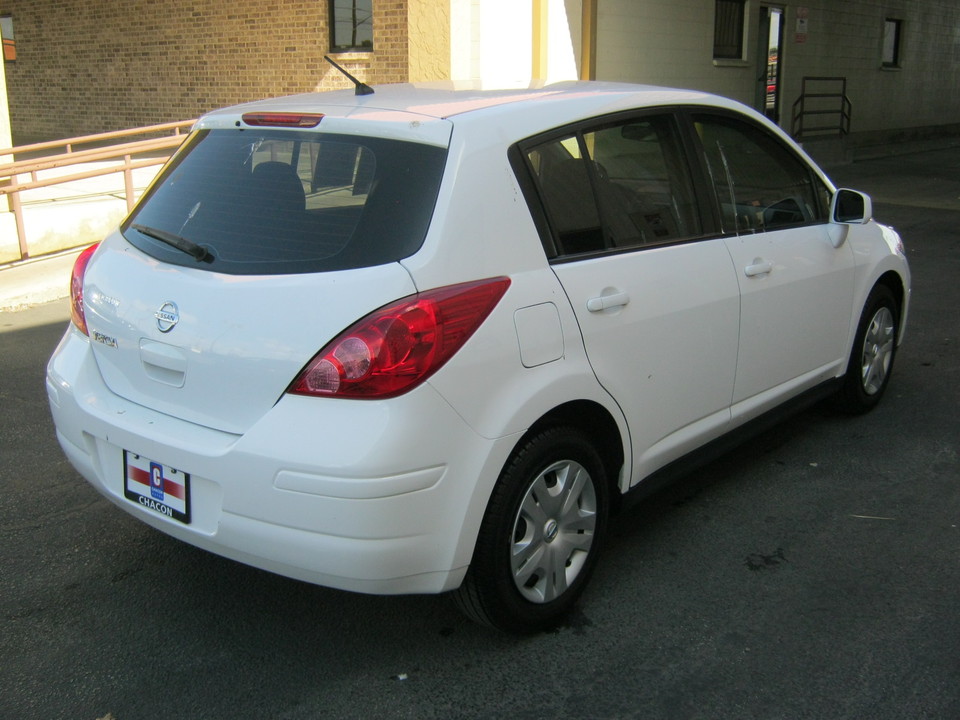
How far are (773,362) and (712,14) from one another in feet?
48.9

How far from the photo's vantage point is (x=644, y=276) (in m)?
3.48

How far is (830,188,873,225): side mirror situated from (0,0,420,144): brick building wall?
1021 centimetres

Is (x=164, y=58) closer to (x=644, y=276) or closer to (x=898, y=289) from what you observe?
(x=898, y=289)

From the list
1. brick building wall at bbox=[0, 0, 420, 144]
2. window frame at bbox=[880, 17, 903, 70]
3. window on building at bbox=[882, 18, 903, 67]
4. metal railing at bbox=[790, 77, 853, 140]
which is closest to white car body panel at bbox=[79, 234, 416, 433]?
brick building wall at bbox=[0, 0, 420, 144]

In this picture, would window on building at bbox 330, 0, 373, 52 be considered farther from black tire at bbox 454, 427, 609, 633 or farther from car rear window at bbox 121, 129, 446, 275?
black tire at bbox 454, 427, 609, 633

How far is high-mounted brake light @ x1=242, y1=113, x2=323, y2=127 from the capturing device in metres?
3.24

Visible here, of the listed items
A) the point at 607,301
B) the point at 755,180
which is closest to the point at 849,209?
the point at 755,180

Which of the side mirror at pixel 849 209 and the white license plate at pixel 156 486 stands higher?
the side mirror at pixel 849 209

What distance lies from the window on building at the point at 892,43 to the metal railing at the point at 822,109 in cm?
308

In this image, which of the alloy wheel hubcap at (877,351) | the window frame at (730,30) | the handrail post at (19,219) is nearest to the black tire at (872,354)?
the alloy wheel hubcap at (877,351)

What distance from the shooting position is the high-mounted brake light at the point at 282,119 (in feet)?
10.6

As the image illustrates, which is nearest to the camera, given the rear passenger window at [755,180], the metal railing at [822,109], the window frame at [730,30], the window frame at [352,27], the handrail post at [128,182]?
the rear passenger window at [755,180]

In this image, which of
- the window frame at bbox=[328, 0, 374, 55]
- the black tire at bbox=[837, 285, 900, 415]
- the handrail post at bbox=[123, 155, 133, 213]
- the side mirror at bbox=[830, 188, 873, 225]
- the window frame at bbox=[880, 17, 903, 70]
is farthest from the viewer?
the window frame at bbox=[880, 17, 903, 70]

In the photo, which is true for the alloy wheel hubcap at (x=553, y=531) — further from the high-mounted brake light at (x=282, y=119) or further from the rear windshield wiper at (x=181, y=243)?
the high-mounted brake light at (x=282, y=119)
